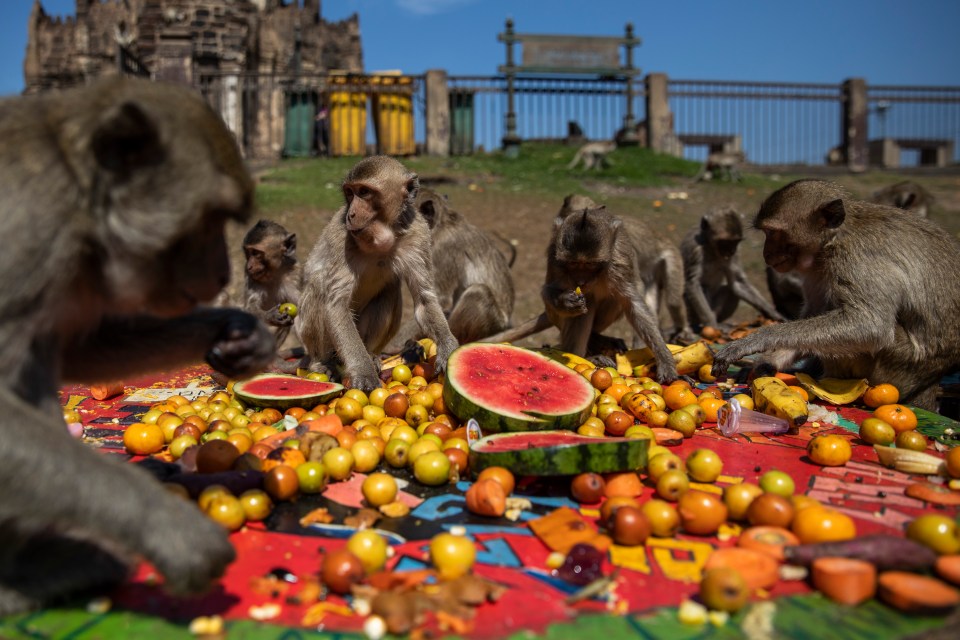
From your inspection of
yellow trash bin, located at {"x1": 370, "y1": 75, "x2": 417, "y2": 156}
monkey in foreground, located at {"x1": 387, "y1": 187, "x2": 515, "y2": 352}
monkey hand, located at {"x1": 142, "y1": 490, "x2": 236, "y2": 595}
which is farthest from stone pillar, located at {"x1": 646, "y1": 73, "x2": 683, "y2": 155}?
monkey hand, located at {"x1": 142, "y1": 490, "x2": 236, "y2": 595}

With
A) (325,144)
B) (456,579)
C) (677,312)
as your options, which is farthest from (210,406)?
(325,144)

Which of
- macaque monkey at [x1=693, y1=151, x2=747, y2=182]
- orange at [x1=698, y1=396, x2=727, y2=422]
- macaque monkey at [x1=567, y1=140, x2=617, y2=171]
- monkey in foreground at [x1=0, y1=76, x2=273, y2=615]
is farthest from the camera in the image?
macaque monkey at [x1=567, y1=140, x2=617, y2=171]

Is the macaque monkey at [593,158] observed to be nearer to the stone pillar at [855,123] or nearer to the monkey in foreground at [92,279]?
the stone pillar at [855,123]

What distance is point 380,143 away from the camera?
23891 millimetres

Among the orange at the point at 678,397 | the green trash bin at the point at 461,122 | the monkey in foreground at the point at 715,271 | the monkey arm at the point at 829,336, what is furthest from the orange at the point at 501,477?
the green trash bin at the point at 461,122

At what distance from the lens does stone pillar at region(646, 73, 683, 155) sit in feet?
85.1

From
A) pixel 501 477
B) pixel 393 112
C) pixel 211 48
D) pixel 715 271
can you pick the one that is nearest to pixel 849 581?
pixel 501 477

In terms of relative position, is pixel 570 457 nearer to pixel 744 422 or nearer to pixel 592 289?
pixel 744 422

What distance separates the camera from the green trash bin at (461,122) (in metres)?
25.1

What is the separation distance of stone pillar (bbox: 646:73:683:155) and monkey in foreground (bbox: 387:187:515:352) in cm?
1874

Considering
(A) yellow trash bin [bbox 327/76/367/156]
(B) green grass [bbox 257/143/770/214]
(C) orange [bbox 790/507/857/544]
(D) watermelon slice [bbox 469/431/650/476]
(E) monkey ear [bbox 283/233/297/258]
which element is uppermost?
(A) yellow trash bin [bbox 327/76/367/156]

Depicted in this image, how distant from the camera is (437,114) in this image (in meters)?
24.5

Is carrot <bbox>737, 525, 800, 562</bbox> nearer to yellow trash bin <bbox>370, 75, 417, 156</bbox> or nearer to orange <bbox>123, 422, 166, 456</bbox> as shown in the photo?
orange <bbox>123, 422, 166, 456</bbox>

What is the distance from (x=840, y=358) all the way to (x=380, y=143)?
20354 mm
